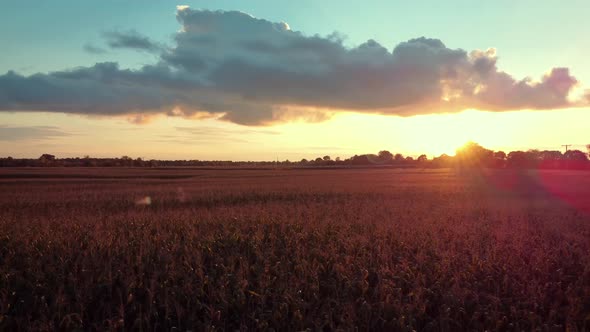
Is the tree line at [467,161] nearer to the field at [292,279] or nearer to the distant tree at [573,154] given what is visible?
the distant tree at [573,154]

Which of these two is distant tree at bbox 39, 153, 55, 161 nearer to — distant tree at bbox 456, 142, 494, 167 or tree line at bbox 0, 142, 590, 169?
tree line at bbox 0, 142, 590, 169

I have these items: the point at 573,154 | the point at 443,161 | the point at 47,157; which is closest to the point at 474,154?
the point at 443,161

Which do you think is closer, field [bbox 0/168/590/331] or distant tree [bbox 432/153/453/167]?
field [bbox 0/168/590/331]

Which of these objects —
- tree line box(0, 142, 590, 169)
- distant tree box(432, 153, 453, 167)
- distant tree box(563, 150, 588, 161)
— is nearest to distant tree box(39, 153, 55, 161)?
tree line box(0, 142, 590, 169)

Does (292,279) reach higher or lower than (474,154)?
lower

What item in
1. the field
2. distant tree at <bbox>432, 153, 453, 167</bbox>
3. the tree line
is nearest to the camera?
A: the field

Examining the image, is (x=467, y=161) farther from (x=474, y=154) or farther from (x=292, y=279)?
(x=292, y=279)

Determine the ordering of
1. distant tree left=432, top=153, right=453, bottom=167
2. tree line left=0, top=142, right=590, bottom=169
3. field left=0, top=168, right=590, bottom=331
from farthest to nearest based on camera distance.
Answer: distant tree left=432, top=153, right=453, bottom=167 → tree line left=0, top=142, right=590, bottom=169 → field left=0, top=168, right=590, bottom=331

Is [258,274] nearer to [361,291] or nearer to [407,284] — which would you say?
[361,291]

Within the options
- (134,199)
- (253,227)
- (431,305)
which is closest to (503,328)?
(431,305)

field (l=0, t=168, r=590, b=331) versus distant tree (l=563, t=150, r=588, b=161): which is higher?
distant tree (l=563, t=150, r=588, b=161)

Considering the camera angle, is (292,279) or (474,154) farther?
(474,154)

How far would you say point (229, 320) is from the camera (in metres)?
7.20

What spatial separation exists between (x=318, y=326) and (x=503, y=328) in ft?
9.27
